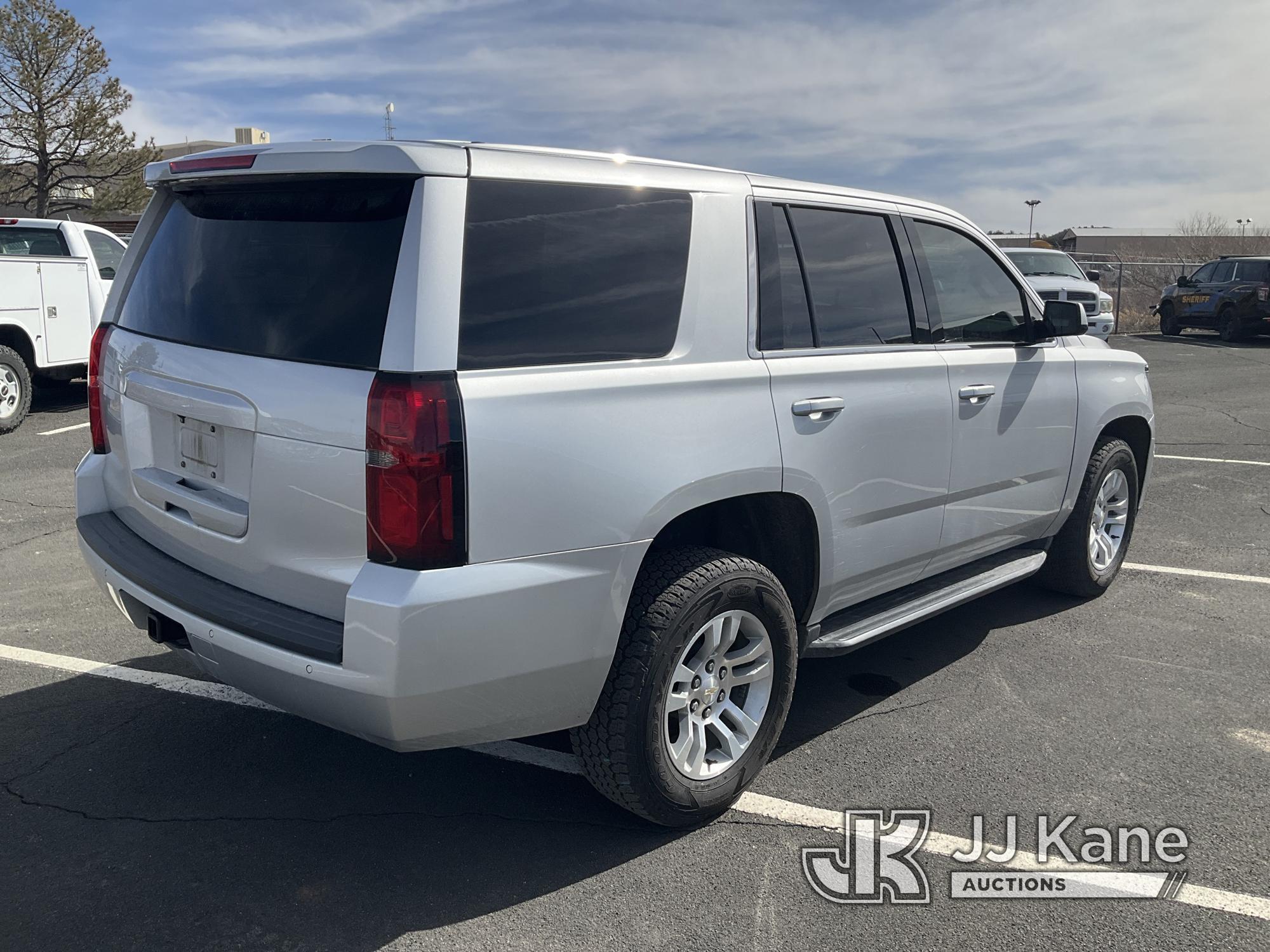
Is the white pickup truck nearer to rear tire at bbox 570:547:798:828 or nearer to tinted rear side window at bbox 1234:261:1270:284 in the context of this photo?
rear tire at bbox 570:547:798:828

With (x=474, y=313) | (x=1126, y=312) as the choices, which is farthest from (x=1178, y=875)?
(x=1126, y=312)

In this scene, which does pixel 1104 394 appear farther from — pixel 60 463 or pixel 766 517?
pixel 60 463

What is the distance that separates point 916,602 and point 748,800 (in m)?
1.16

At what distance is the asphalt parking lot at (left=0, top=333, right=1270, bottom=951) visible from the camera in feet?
9.12

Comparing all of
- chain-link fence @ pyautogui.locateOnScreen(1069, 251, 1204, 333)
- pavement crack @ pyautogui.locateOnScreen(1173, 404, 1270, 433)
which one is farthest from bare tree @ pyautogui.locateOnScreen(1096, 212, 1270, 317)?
pavement crack @ pyautogui.locateOnScreen(1173, 404, 1270, 433)

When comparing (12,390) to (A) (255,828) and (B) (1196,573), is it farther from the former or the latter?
(B) (1196,573)

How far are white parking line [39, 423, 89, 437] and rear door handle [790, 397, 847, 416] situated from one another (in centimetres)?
858

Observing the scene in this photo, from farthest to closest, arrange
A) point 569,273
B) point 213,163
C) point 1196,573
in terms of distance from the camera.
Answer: point 1196,573
point 213,163
point 569,273

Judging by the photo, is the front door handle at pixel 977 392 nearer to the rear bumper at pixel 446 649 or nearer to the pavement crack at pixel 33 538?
the rear bumper at pixel 446 649

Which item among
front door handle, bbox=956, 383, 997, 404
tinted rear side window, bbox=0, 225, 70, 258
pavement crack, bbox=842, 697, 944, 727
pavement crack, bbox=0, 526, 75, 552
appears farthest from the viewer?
tinted rear side window, bbox=0, 225, 70, 258

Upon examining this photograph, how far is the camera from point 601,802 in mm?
3406

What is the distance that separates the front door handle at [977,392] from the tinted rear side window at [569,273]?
61.5 inches

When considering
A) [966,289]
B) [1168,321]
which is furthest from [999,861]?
[1168,321]

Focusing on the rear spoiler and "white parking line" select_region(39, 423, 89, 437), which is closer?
the rear spoiler
